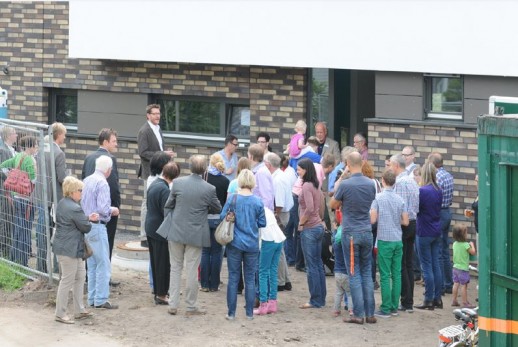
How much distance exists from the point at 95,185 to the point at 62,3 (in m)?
7.08

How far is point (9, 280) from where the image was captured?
14.2m

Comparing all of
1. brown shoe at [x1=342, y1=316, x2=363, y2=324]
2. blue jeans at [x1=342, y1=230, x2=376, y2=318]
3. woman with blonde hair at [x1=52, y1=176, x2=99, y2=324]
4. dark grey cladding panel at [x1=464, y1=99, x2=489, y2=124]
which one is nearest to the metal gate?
blue jeans at [x1=342, y1=230, x2=376, y2=318]

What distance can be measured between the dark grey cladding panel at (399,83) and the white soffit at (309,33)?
185mm

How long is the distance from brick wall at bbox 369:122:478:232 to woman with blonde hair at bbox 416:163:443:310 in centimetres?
160

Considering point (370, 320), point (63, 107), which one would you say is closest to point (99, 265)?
point (370, 320)

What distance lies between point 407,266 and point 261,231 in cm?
177

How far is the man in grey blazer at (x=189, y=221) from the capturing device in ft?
41.1

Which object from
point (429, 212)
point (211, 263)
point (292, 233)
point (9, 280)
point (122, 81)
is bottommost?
point (9, 280)

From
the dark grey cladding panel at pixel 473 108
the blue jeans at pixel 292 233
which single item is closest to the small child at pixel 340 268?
the blue jeans at pixel 292 233

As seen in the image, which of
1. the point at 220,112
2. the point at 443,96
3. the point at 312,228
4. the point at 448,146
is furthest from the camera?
the point at 220,112

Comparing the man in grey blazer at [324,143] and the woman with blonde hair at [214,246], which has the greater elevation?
the man in grey blazer at [324,143]

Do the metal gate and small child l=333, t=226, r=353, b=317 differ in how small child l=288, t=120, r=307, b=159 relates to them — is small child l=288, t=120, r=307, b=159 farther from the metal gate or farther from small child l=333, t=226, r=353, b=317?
the metal gate

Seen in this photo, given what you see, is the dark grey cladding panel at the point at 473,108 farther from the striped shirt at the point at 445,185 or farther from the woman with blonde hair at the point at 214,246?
the woman with blonde hair at the point at 214,246

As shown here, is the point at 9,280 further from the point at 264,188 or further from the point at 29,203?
the point at 264,188
